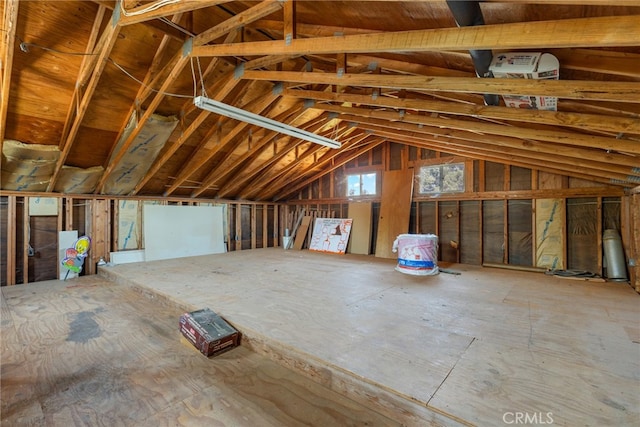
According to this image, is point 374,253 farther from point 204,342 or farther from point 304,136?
point 204,342

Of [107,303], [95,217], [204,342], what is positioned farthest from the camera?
[95,217]

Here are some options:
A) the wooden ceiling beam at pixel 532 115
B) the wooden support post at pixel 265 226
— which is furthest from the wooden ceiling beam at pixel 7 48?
the wooden support post at pixel 265 226

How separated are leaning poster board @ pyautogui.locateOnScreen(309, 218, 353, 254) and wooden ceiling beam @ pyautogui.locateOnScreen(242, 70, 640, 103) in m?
5.01

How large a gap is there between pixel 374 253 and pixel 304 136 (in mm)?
3884

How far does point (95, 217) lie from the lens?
554cm

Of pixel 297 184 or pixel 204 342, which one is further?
pixel 297 184

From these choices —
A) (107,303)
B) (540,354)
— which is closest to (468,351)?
(540,354)

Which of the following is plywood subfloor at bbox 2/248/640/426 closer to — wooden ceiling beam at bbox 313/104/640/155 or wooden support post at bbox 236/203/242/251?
wooden ceiling beam at bbox 313/104/640/155

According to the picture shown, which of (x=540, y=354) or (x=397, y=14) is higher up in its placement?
(x=397, y=14)

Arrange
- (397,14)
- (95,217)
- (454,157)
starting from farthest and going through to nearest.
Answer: (454,157)
(95,217)
(397,14)

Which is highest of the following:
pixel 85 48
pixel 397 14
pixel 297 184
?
pixel 85 48

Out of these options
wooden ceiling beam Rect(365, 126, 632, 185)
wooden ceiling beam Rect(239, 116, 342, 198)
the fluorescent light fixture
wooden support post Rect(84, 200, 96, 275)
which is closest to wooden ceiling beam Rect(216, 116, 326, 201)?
wooden ceiling beam Rect(239, 116, 342, 198)

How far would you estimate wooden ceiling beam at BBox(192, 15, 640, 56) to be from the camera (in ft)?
4.36

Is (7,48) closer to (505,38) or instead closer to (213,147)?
(213,147)
